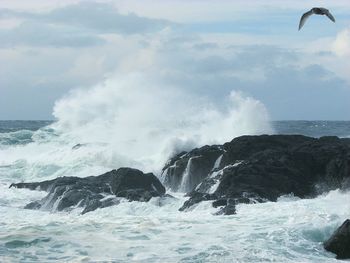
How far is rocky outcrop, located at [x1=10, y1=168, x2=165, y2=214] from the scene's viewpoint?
17109 mm

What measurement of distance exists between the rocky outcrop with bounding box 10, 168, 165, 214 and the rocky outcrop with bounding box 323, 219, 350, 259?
20.9ft

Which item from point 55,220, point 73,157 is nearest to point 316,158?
point 55,220

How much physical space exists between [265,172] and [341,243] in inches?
239

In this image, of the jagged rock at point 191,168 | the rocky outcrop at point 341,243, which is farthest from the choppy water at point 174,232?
the jagged rock at point 191,168

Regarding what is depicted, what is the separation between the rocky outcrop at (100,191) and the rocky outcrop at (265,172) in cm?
132

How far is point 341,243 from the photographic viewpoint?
11.2 metres

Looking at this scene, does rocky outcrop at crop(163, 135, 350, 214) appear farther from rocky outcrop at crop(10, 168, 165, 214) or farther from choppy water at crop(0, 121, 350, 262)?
rocky outcrop at crop(10, 168, 165, 214)

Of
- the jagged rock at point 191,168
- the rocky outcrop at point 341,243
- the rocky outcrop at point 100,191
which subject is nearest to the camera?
the rocky outcrop at point 341,243

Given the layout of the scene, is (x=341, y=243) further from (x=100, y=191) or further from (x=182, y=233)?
(x=100, y=191)

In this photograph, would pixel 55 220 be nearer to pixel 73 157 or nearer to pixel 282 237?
pixel 282 237

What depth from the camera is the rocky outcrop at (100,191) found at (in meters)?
17.1

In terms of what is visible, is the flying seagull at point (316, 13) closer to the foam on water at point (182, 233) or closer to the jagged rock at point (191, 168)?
the foam on water at point (182, 233)

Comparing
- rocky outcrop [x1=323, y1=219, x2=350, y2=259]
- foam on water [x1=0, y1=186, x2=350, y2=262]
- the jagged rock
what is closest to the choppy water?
foam on water [x1=0, y1=186, x2=350, y2=262]

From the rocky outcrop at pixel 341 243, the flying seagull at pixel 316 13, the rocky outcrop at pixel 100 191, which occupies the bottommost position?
the rocky outcrop at pixel 341 243
